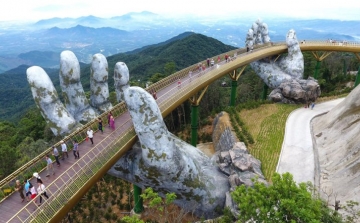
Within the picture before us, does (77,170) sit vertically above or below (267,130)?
above

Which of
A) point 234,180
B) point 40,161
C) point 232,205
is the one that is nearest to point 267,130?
point 234,180

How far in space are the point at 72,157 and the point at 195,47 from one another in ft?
329

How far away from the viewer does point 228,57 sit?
114 ft

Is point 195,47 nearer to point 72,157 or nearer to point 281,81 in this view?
point 281,81

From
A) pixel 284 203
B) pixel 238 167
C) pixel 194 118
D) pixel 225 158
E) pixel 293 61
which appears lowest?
pixel 225 158

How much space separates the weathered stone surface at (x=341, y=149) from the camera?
60.7 feet

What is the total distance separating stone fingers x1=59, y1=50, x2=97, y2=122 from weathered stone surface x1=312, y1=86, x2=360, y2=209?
60.5 feet

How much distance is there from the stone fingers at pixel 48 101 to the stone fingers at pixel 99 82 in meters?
3.73

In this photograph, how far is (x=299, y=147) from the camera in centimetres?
2500

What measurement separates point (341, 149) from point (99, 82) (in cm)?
1994

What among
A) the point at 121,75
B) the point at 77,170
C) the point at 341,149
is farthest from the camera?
the point at 341,149

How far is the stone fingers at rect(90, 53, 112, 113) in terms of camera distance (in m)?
20.7

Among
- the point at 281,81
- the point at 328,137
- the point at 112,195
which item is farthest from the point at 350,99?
the point at 112,195

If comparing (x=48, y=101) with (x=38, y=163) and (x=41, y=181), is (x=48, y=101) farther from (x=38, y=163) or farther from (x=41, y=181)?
(x=41, y=181)
